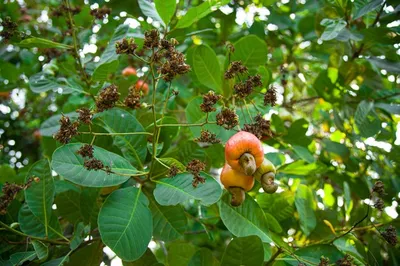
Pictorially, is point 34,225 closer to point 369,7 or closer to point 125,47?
point 125,47

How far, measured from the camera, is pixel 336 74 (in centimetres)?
191

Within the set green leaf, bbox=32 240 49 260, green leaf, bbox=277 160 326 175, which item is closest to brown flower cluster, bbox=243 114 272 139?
green leaf, bbox=277 160 326 175

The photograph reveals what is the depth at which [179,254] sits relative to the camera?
1350mm

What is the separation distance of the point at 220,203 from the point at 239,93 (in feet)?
1.10

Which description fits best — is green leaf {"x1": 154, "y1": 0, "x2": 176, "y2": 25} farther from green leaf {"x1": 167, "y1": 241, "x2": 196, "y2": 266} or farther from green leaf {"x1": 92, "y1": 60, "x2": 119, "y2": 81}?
Answer: green leaf {"x1": 167, "y1": 241, "x2": 196, "y2": 266}

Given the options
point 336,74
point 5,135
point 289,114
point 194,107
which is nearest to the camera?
point 194,107

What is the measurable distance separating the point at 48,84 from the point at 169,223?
Result: 676mm

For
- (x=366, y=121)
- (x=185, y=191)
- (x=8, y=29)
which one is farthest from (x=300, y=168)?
(x=8, y=29)

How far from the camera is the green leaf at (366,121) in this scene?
5.56 ft

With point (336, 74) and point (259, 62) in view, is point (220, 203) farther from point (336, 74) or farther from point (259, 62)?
point (336, 74)

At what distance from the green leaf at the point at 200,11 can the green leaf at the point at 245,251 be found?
68cm

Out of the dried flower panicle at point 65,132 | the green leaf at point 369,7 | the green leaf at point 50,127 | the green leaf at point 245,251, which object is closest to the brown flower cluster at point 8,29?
the green leaf at point 50,127

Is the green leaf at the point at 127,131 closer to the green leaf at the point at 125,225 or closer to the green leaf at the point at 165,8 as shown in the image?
the green leaf at the point at 125,225

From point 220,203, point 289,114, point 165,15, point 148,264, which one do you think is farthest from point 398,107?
point 148,264
